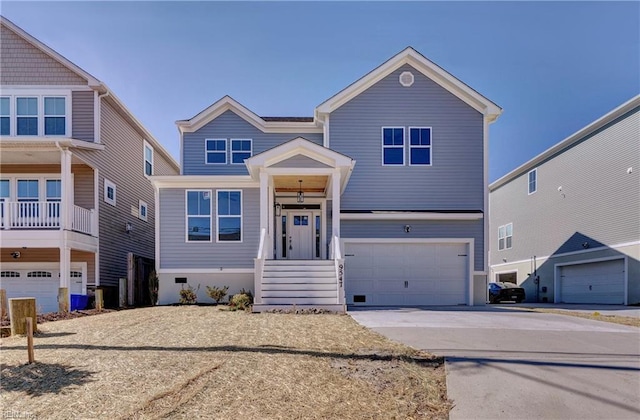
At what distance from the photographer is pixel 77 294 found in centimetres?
1427

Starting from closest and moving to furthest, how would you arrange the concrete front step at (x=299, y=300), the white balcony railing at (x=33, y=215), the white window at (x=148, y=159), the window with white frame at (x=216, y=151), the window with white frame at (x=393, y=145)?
the concrete front step at (x=299, y=300), the white balcony railing at (x=33, y=215), the window with white frame at (x=393, y=145), the window with white frame at (x=216, y=151), the white window at (x=148, y=159)

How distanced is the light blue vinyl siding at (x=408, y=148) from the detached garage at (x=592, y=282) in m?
7.56

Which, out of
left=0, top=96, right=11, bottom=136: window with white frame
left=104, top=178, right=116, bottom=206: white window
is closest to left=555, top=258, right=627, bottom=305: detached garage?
left=104, top=178, right=116, bottom=206: white window

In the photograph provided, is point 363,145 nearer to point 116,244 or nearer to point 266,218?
point 266,218

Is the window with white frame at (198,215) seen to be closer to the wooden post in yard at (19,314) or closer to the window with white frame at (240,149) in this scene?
the window with white frame at (240,149)

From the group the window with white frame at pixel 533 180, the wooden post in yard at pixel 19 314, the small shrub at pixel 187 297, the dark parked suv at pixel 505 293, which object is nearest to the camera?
the wooden post in yard at pixel 19 314

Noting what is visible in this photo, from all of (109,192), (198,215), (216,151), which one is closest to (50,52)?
(109,192)

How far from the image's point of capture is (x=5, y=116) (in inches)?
569

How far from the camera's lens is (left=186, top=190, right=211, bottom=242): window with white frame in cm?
1432

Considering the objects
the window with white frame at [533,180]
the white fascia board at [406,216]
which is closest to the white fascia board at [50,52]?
the white fascia board at [406,216]

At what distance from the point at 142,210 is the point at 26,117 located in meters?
5.93

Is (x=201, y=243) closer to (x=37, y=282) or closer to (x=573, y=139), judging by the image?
(x=37, y=282)

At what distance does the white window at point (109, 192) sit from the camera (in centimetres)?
1546

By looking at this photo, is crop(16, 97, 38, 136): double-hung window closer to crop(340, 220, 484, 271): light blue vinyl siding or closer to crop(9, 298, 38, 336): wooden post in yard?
crop(9, 298, 38, 336): wooden post in yard
